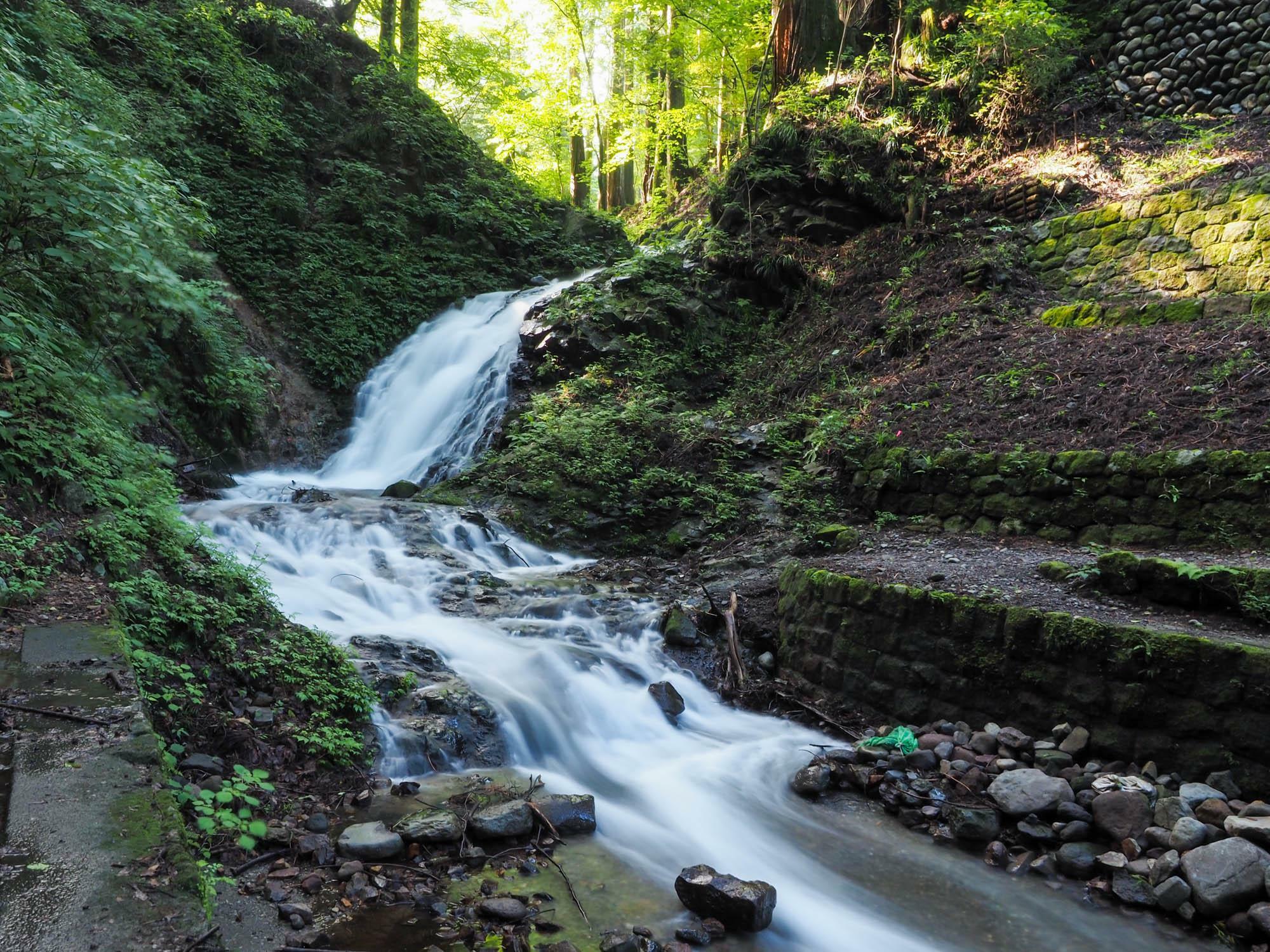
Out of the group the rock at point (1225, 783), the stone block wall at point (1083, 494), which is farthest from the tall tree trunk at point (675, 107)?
the rock at point (1225, 783)

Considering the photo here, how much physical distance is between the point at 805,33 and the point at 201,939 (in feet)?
54.6

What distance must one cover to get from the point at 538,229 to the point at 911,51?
8.03 meters

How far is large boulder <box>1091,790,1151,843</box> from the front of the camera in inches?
149

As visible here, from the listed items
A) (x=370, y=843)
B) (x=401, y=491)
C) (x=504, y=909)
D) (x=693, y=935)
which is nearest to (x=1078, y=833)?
(x=693, y=935)

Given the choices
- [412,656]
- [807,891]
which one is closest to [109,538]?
[412,656]

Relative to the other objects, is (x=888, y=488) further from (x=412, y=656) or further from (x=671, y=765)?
(x=412, y=656)

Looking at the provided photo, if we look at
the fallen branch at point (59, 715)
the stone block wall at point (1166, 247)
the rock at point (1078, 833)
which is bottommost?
the rock at point (1078, 833)

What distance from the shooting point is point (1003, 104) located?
39.1 ft

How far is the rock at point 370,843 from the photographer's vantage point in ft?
11.1

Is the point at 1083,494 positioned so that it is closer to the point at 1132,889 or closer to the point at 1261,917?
the point at 1132,889

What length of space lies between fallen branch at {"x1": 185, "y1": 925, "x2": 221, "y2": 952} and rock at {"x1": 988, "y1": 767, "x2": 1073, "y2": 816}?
155 inches

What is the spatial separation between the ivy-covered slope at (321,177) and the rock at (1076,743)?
11221 mm

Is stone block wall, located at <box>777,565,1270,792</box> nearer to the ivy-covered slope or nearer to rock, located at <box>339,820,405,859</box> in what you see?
rock, located at <box>339,820,405,859</box>

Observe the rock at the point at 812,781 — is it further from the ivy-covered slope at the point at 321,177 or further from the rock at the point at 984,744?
the ivy-covered slope at the point at 321,177
